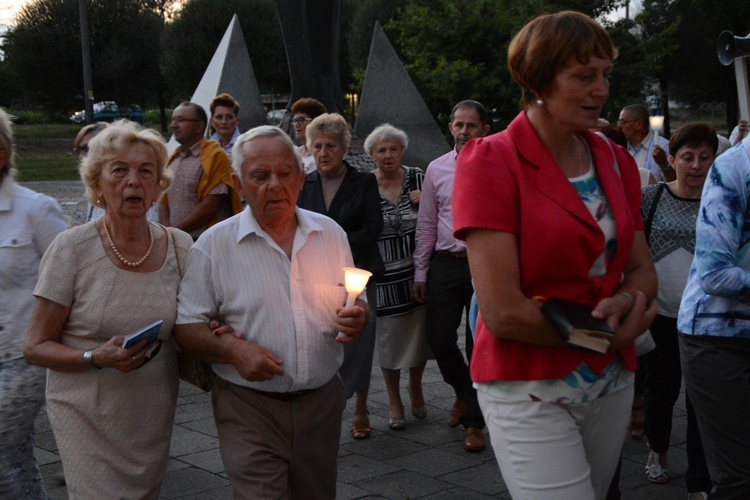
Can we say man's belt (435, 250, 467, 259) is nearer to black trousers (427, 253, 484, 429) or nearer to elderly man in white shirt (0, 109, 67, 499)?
black trousers (427, 253, 484, 429)

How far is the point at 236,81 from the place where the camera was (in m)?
11.9

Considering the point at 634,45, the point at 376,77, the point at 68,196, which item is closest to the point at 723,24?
the point at 634,45

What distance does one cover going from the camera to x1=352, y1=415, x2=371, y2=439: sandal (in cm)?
642

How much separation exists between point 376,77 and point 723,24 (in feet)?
90.3

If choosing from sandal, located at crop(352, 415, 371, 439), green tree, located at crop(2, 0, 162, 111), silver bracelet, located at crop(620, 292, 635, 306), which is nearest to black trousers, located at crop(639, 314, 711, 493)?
sandal, located at crop(352, 415, 371, 439)

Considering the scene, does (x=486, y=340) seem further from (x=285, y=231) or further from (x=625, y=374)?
(x=285, y=231)

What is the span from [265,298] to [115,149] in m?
0.80

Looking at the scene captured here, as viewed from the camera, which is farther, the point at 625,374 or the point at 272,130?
the point at 272,130

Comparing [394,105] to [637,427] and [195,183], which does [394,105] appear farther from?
[637,427]

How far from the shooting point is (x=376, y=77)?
41.5ft

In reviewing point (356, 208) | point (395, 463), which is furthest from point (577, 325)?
point (356, 208)

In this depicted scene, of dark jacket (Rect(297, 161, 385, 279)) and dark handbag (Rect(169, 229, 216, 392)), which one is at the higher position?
dark jacket (Rect(297, 161, 385, 279))

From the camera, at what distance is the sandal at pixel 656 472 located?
5.44 m

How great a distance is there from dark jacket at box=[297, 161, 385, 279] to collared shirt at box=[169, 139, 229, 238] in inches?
35.1
